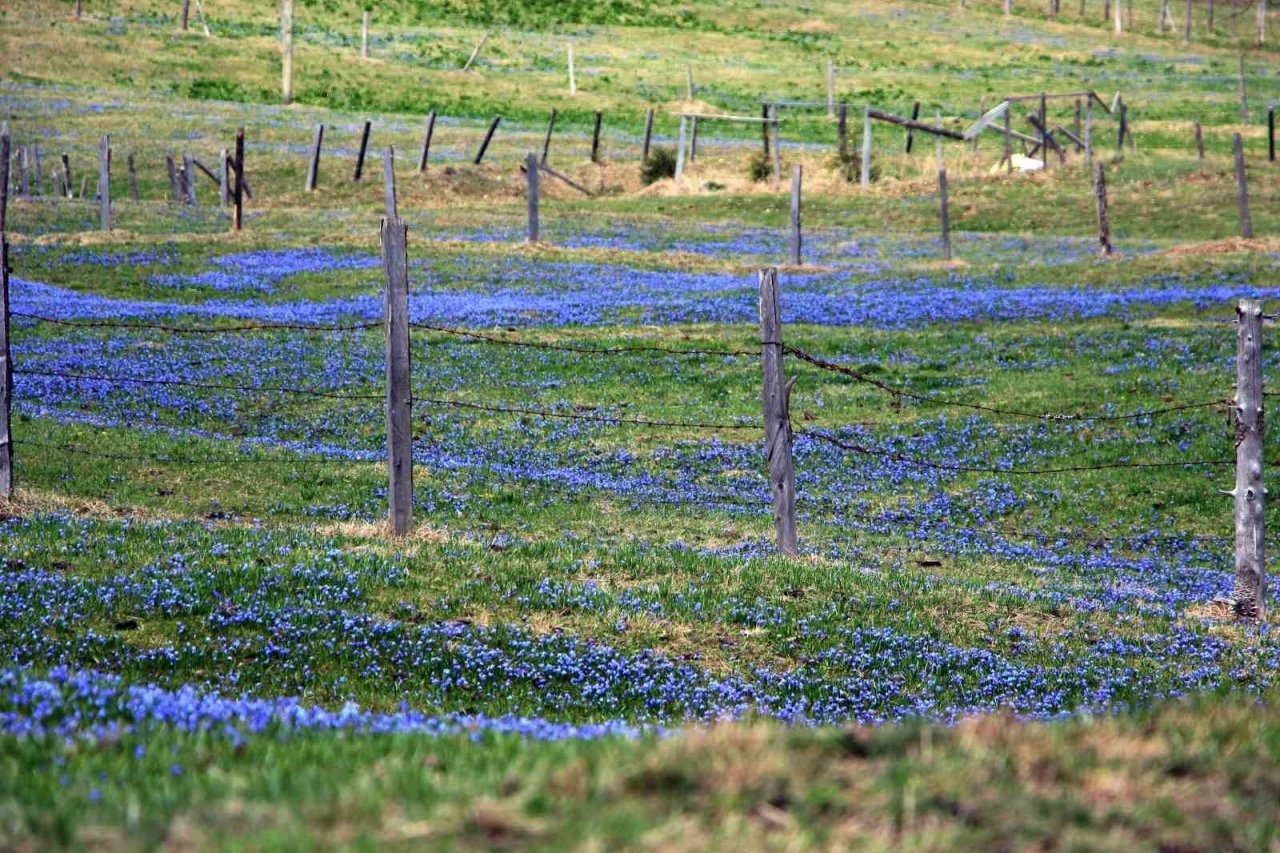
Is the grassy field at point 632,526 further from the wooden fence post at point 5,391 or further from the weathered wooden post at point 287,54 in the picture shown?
the weathered wooden post at point 287,54

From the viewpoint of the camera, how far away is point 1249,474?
12406 mm

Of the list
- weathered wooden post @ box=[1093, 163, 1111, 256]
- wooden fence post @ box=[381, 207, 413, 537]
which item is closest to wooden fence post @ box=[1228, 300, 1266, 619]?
wooden fence post @ box=[381, 207, 413, 537]

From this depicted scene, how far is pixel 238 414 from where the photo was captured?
854 inches

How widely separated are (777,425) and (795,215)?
24282 mm

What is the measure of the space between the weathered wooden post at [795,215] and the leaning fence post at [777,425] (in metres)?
22.9

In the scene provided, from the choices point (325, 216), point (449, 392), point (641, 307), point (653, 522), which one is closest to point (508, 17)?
point (325, 216)

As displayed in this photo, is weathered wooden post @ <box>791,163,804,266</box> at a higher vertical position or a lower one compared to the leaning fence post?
higher

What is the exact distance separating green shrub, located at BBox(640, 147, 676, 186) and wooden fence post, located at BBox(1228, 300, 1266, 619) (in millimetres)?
46878

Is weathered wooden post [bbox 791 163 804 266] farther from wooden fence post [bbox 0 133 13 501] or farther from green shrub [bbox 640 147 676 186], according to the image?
wooden fence post [bbox 0 133 13 501]

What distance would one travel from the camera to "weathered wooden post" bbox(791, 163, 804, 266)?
36.1m

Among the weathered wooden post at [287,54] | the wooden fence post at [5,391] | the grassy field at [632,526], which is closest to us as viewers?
the grassy field at [632,526]

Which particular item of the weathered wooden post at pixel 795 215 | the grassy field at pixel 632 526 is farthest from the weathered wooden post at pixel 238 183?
the weathered wooden post at pixel 795 215

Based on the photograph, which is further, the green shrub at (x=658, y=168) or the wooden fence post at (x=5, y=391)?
the green shrub at (x=658, y=168)

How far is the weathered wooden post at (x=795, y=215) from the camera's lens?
36.1 m
